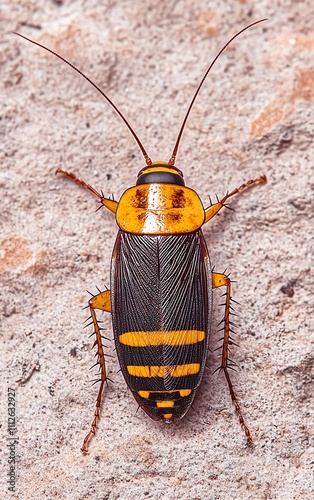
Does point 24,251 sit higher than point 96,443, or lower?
higher

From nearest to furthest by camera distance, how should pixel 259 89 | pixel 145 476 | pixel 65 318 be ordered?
1. pixel 145 476
2. pixel 65 318
3. pixel 259 89

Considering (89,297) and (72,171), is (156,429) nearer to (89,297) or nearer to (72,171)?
(89,297)

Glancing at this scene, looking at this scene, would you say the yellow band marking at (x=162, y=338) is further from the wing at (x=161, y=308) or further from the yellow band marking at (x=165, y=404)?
the yellow band marking at (x=165, y=404)

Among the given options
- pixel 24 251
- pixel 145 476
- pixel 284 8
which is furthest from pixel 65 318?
pixel 284 8

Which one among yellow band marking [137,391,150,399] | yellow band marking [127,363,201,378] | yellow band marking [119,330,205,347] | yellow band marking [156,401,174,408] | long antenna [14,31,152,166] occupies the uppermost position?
long antenna [14,31,152,166]

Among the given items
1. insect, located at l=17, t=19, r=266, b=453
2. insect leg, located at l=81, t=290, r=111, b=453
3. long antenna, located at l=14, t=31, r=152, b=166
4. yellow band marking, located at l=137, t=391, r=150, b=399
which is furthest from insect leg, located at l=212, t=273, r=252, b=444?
long antenna, located at l=14, t=31, r=152, b=166

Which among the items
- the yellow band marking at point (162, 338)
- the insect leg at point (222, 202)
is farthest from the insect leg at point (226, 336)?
the insect leg at point (222, 202)

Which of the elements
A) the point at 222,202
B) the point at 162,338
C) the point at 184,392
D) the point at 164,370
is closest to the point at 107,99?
the point at 222,202

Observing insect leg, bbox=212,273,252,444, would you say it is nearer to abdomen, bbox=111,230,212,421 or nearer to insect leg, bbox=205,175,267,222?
abdomen, bbox=111,230,212,421
